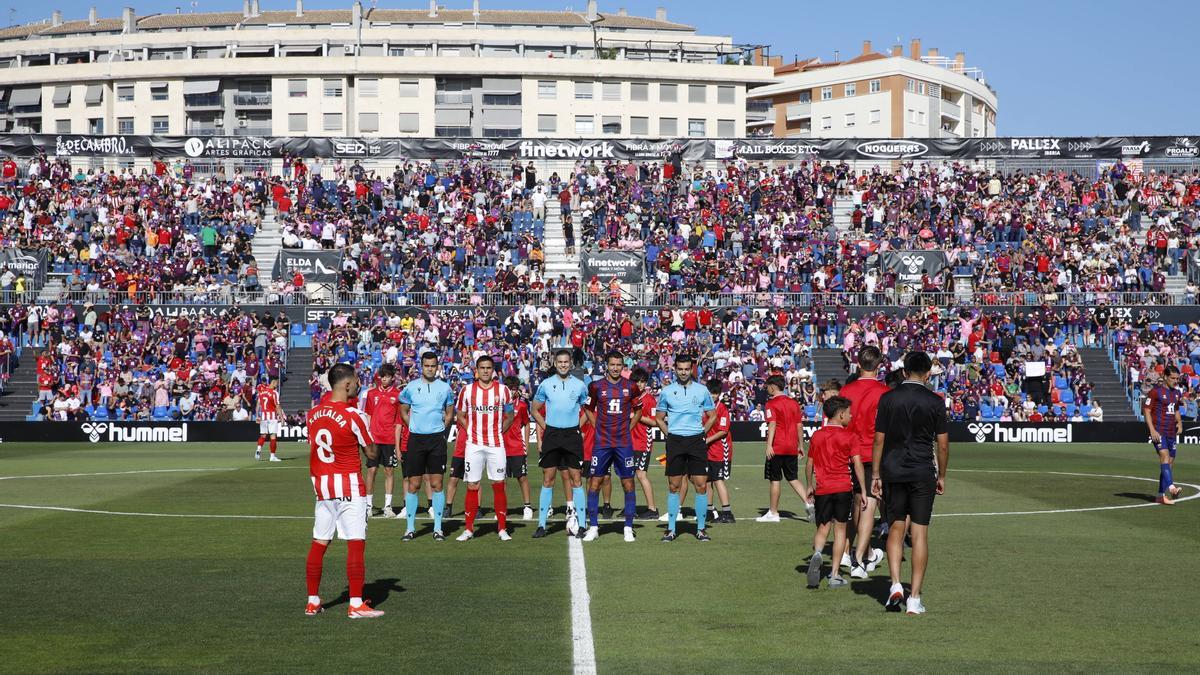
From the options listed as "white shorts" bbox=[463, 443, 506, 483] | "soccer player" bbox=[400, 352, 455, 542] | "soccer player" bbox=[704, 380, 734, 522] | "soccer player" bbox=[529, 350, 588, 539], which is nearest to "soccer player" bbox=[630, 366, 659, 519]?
"soccer player" bbox=[704, 380, 734, 522]

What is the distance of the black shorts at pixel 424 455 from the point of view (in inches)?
653

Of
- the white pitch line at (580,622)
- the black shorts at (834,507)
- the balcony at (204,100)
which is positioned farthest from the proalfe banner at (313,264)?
the balcony at (204,100)

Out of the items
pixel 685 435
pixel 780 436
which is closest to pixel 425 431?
pixel 685 435

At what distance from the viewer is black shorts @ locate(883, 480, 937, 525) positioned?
36.7ft

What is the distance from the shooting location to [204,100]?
3853 inches

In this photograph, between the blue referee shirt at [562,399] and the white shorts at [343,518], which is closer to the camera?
the white shorts at [343,518]

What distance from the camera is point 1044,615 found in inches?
441

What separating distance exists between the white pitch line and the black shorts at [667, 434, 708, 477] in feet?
5.95

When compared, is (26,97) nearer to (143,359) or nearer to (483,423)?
(143,359)

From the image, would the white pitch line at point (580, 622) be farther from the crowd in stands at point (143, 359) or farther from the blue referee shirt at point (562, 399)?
the crowd in stands at point (143, 359)

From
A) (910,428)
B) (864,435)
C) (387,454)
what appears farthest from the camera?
(387,454)

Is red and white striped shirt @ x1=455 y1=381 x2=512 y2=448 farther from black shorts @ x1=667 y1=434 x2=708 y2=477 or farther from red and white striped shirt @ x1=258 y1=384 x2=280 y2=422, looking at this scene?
red and white striped shirt @ x1=258 y1=384 x2=280 y2=422

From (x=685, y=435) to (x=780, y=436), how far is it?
252 cm

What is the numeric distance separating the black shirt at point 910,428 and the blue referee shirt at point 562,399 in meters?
5.42
